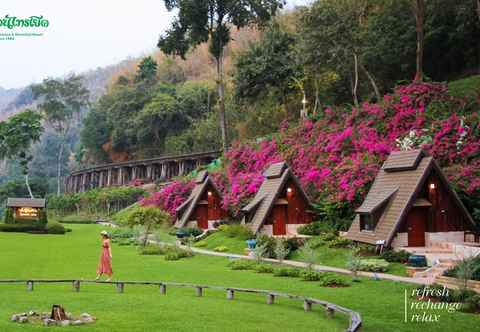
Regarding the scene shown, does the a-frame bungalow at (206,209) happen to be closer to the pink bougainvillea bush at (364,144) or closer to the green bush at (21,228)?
the pink bougainvillea bush at (364,144)

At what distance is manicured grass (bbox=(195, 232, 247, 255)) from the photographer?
1335 inches

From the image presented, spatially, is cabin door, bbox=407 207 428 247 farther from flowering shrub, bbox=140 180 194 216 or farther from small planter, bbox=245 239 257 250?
flowering shrub, bbox=140 180 194 216

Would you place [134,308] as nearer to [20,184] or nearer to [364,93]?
[364,93]

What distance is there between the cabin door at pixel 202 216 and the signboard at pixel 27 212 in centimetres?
1540

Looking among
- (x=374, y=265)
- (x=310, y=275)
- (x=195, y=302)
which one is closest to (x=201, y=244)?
(x=374, y=265)

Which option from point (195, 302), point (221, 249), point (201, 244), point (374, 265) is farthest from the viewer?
point (201, 244)

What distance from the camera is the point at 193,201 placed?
4462 cm

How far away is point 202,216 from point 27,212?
16.3 m

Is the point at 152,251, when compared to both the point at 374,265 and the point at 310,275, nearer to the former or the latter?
the point at 310,275

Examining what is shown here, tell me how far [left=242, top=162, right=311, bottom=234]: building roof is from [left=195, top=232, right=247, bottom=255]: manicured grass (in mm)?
1301

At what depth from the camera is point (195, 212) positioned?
44.9 metres

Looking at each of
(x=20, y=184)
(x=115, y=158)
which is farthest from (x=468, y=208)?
(x=115, y=158)

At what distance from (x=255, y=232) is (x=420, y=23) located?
695 inches

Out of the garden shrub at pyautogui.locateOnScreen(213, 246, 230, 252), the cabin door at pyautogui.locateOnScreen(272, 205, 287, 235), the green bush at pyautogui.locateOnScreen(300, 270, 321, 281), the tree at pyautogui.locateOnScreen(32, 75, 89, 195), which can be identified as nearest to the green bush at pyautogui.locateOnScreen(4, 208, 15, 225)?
the garden shrub at pyautogui.locateOnScreen(213, 246, 230, 252)
